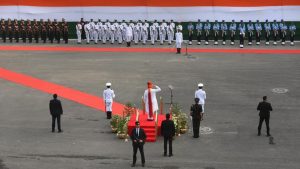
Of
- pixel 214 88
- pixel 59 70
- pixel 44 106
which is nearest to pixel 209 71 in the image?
pixel 214 88

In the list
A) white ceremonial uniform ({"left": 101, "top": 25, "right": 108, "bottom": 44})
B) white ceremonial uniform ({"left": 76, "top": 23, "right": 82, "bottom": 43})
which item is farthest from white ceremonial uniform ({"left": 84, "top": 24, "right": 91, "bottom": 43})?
white ceremonial uniform ({"left": 101, "top": 25, "right": 108, "bottom": 44})

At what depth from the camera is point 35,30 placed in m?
47.2

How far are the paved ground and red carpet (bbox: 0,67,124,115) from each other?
588 millimetres

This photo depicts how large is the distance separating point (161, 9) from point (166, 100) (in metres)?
20.0

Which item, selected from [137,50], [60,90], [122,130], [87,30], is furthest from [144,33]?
[122,130]

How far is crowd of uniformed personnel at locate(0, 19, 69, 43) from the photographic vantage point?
4697cm

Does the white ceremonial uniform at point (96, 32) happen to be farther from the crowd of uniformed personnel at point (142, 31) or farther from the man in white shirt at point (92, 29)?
the man in white shirt at point (92, 29)

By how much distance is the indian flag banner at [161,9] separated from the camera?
46.6m

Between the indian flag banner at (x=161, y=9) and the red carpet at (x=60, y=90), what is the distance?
45.2 feet

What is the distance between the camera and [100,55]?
4084cm

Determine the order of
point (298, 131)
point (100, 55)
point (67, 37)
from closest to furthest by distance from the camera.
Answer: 1. point (298, 131)
2. point (100, 55)
3. point (67, 37)

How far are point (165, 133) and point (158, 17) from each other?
92.1 ft

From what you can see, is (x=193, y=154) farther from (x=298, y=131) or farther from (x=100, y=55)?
(x=100, y=55)
